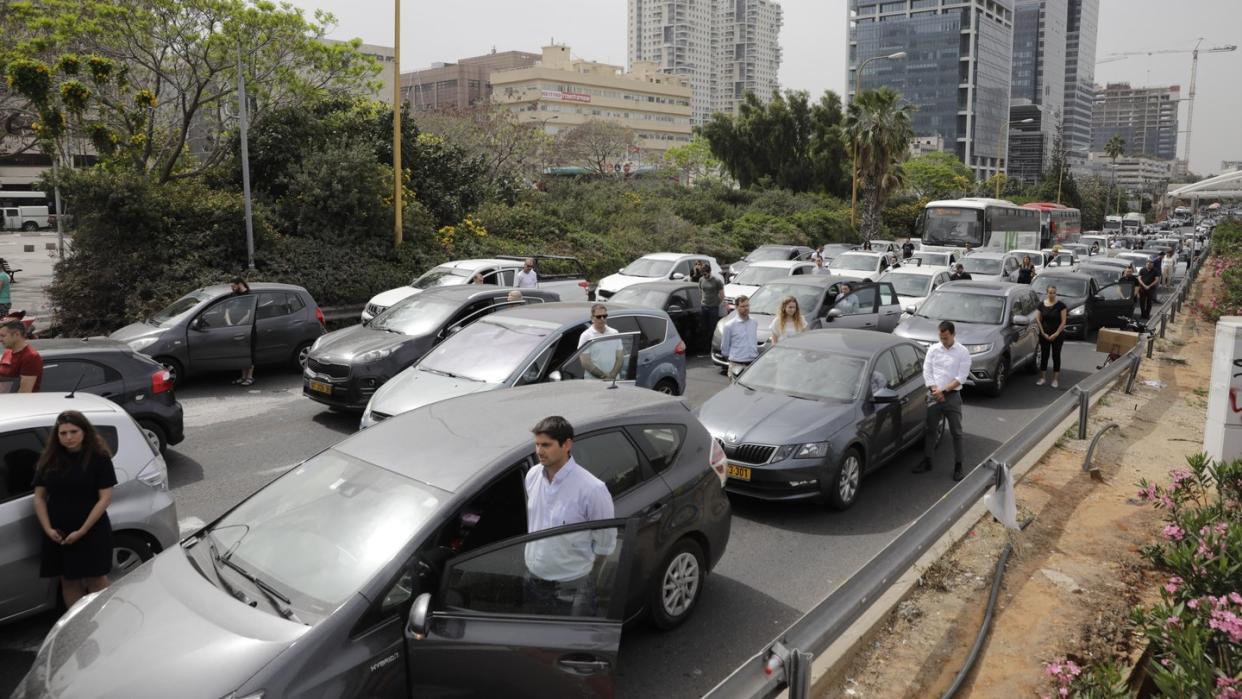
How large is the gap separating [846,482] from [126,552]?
5.97 metres

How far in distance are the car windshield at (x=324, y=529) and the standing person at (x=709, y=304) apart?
1193 centimetres

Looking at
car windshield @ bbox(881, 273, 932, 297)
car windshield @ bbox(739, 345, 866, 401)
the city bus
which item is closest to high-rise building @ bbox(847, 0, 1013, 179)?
the city bus

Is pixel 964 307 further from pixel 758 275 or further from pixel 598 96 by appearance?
pixel 598 96

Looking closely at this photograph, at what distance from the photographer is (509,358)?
9508mm

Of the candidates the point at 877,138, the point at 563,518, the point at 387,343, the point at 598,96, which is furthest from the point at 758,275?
the point at 598,96

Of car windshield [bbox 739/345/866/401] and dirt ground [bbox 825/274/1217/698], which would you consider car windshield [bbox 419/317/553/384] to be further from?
dirt ground [bbox 825/274/1217/698]

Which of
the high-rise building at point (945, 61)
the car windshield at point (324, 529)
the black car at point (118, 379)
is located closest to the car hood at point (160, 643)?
the car windshield at point (324, 529)

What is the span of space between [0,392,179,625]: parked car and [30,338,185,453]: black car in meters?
2.60

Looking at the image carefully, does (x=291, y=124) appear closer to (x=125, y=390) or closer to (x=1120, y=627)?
(x=125, y=390)

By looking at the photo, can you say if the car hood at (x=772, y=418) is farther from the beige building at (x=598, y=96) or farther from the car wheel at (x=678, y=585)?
the beige building at (x=598, y=96)

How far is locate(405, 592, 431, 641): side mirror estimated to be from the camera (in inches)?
138

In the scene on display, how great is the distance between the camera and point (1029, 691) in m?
4.88

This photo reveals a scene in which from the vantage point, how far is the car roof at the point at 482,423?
455cm

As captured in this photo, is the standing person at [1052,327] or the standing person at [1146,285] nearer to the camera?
the standing person at [1052,327]
